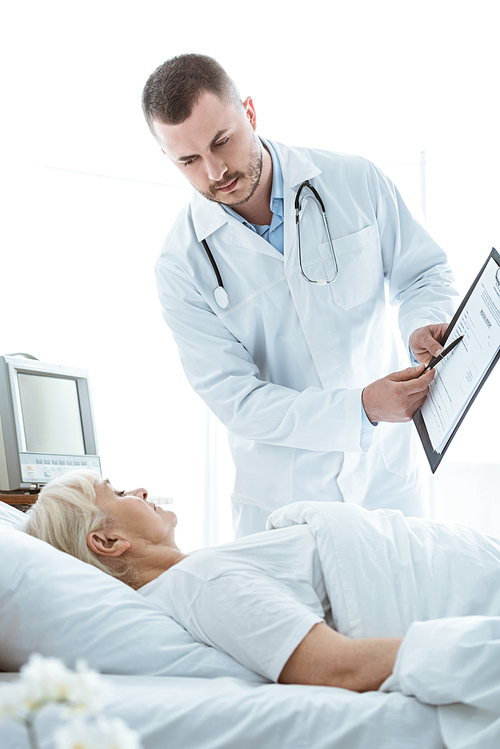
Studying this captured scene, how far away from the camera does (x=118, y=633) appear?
975 millimetres

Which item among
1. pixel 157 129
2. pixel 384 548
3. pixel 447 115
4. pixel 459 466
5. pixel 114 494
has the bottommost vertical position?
pixel 459 466

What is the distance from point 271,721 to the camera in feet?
2.36

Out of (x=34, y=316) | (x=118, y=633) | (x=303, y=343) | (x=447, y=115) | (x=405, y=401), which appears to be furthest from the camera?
(x=34, y=316)

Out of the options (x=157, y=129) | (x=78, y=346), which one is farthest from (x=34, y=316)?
(x=157, y=129)

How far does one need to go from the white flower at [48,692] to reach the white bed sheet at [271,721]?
442mm

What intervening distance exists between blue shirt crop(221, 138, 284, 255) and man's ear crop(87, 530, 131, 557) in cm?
88

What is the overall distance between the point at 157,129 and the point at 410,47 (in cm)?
145

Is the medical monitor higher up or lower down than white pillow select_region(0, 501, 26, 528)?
higher up

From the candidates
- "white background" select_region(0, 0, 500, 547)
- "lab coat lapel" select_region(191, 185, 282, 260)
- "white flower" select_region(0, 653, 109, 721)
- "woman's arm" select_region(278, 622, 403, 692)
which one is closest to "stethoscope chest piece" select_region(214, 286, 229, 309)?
"lab coat lapel" select_region(191, 185, 282, 260)

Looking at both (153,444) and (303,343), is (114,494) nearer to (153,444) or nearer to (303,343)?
(303,343)

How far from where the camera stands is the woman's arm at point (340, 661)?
825 millimetres

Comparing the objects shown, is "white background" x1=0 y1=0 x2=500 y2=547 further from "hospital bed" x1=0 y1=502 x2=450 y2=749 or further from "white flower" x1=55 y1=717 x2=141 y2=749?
"white flower" x1=55 y1=717 x2=141 y2=749

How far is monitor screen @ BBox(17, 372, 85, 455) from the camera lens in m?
2.01

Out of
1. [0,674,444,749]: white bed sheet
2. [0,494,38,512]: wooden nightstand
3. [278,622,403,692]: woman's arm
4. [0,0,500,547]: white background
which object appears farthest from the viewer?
[0,0,500,547]: white background
